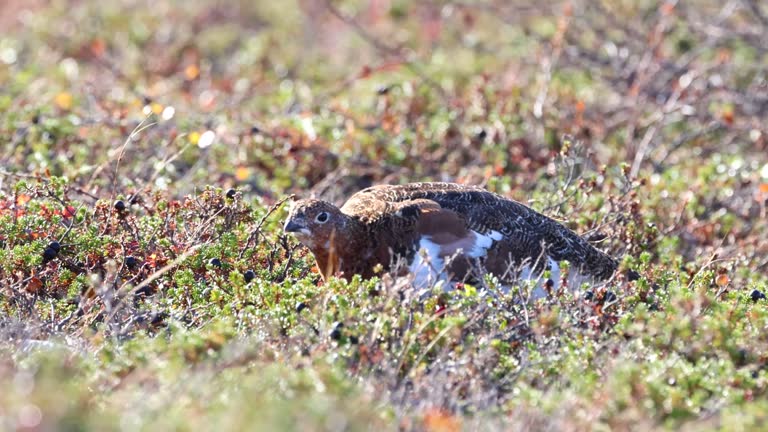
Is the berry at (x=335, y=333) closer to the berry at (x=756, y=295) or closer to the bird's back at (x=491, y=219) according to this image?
the bird's back at (x=491, y=219)

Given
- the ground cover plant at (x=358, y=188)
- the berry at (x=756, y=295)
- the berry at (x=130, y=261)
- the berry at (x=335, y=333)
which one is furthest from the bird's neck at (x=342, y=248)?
the berry at (x=756, y=295)

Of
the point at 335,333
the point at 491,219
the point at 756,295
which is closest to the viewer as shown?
the point at 335,333

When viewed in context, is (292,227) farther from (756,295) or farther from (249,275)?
(756,295)

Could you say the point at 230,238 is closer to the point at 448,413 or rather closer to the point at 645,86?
the point at 448,413

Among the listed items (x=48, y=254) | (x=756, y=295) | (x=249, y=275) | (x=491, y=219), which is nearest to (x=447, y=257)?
(x=491, y=219)

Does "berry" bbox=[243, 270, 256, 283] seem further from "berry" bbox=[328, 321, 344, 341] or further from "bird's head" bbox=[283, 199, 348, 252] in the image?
"berry" bbox=[328, 321, 344, 341]

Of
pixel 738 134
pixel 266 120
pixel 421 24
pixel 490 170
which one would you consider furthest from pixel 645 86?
pixel 421 24
